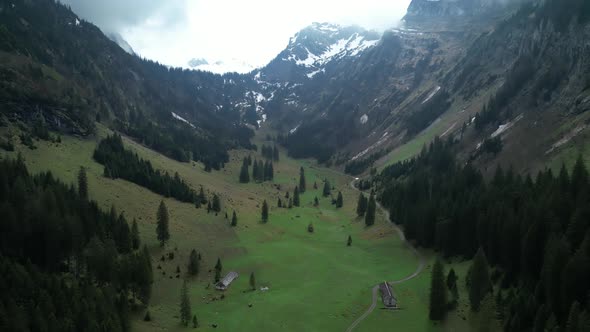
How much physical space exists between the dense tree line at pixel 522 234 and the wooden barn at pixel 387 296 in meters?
13.7

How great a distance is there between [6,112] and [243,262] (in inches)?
3608

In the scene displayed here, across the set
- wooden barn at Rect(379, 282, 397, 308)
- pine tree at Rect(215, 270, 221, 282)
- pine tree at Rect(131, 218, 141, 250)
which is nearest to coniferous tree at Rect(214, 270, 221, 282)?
pine tree at Rect(215, 270, 221, 282)

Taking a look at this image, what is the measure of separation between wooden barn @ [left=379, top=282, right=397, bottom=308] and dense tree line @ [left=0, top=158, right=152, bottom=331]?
42.3 metres

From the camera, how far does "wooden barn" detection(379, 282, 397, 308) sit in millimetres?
72750

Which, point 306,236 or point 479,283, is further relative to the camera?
point 306,236

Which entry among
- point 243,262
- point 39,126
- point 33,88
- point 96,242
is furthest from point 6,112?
point 243,262

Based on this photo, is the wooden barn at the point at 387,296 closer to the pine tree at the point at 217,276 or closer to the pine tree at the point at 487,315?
the pine tree at the point at 487,315

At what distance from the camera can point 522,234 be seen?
70.0 m

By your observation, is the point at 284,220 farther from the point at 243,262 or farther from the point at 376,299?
the point at 376,299

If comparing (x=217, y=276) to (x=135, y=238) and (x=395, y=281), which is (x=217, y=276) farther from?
(x=395, y=281)

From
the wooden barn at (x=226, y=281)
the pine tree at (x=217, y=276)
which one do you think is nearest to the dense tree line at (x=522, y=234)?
the wooden barn at (x=226, y=281)

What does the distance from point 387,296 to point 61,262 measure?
60.1 m

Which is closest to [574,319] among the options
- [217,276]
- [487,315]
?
[487,315]

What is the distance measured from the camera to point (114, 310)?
207 feet
